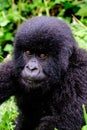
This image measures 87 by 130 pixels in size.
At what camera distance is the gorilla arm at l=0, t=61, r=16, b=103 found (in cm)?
542

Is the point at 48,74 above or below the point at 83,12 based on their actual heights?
above

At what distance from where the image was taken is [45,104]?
5340 millimetres

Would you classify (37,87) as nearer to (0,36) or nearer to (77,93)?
(77,93)

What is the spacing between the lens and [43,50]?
502 cm

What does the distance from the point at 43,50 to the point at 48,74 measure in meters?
0.25

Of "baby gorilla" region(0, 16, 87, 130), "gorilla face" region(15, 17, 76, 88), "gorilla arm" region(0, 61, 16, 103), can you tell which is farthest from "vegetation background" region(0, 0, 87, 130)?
"gorilla face" region(15, 17, 76, 88)

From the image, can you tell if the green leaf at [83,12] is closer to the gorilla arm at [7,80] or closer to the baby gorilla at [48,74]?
the baby gorilla at [48,74]

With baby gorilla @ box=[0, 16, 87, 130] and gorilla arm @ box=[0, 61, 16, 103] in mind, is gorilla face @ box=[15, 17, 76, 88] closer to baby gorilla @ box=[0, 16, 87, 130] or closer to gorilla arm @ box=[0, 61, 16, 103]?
baby gorilla @ box=[0, 16, 87, 130]

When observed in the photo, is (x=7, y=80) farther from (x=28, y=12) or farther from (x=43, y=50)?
(x=28, y=12)

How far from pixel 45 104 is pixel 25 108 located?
29 cm

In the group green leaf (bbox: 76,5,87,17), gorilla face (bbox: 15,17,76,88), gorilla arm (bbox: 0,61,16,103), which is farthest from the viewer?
green leaf (bbox: 76,5,87,17)

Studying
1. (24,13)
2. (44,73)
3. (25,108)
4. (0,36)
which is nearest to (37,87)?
(44,73)

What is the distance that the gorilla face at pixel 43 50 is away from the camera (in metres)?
4.99

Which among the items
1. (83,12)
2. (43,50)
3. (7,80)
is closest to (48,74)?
(43,50)
